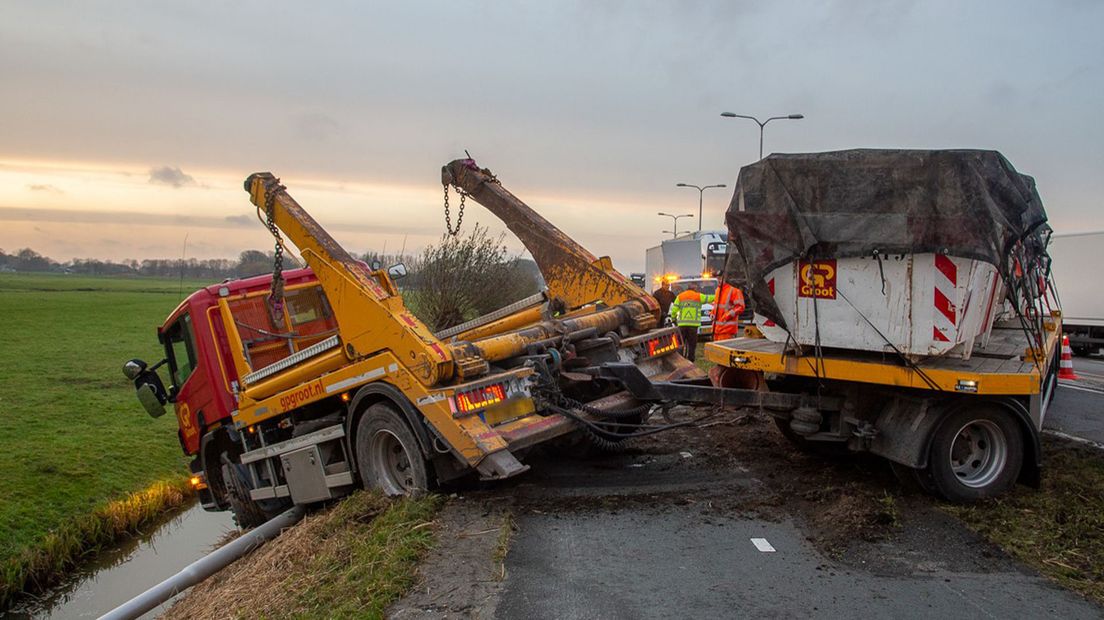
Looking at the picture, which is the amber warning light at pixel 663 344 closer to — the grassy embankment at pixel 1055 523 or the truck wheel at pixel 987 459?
the grassy embankment at pixel 1055 523

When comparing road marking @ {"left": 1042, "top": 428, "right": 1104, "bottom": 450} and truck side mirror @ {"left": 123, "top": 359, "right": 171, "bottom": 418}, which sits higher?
truck side mirror @ {"left": 123, "top": 359, "right": 171, "bottom": 418}

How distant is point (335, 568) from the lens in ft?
17.1

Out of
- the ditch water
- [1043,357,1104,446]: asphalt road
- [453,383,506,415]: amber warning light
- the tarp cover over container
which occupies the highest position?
the tarp cover over container

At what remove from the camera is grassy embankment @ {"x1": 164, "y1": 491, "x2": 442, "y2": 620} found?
4625mm

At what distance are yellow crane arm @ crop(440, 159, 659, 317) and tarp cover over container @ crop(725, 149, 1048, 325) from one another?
209 cm

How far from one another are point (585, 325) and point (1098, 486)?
404 centimetres

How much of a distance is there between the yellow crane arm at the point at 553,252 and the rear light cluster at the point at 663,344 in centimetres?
30

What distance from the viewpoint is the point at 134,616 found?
7.21 meters

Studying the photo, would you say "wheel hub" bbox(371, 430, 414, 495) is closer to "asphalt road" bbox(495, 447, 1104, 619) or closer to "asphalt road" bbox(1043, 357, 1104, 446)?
"asphalt road" bbox(495, 447, 1104, 619)

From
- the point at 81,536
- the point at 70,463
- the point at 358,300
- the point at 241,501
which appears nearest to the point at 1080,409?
the point at 358,300

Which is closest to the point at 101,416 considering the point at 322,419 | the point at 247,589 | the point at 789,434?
the point at 322,419

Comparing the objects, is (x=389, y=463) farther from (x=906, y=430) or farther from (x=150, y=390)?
(x=906, y=430)

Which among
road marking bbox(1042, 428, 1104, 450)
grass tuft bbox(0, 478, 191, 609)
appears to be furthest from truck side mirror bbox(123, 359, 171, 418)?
road marking bbox(1042, 428, 1104, 450)

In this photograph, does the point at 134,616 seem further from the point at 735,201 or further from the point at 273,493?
the point at 735,201
